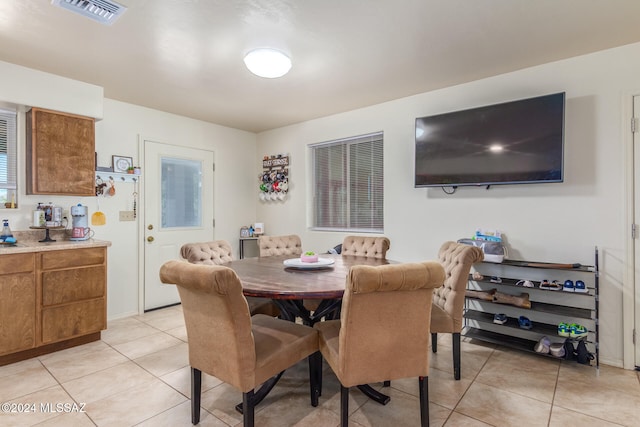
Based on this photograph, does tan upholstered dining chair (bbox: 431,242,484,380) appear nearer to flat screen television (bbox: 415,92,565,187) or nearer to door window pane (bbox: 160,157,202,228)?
flat screen television (bbox: 415,92,565,187)

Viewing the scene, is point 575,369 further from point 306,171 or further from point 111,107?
point 111,107

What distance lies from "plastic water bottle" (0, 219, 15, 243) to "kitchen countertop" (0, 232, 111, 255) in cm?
7

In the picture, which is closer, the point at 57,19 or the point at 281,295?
the point at 281,295

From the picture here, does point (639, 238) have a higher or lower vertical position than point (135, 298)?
higher

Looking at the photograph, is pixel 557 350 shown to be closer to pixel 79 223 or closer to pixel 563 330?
pixel 563 330

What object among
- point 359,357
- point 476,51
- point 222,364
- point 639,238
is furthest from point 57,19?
point 639,238

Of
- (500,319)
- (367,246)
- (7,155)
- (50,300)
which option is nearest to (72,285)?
(50,300)

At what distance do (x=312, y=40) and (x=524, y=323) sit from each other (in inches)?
110

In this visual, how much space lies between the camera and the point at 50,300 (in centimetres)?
281

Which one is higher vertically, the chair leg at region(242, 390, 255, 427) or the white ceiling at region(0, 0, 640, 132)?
the white ceiling at region(0, 0, 640, 132)

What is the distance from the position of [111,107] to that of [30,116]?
81 cm

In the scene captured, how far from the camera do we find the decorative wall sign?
4.79m

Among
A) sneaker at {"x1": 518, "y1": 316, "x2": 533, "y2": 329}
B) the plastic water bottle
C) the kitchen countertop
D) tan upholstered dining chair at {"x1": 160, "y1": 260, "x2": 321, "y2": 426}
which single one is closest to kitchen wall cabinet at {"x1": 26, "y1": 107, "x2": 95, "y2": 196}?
the plastic water bottle

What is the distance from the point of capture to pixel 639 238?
8.17 ft
